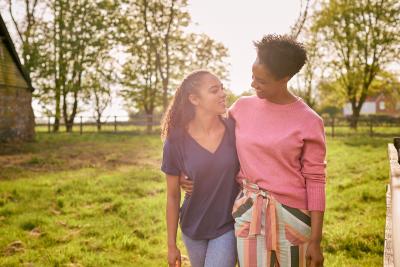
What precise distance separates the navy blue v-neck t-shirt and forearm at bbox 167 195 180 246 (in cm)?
10

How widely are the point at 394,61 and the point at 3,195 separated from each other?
3149 centimetres

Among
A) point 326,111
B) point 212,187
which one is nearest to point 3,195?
point 212,187

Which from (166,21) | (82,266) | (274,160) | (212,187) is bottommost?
(82,266)

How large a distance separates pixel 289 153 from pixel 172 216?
39.6 inches

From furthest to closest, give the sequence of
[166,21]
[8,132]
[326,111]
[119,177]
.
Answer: [326,111]
[166,21]
[8,132]
[119,177]

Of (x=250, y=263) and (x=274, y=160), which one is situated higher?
(x=274, y=160)

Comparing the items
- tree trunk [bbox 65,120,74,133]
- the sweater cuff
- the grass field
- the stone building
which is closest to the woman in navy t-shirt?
the sweater cuff

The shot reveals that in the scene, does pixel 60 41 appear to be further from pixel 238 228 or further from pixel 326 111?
pixel 326 111

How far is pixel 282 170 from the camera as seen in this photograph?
2479mm

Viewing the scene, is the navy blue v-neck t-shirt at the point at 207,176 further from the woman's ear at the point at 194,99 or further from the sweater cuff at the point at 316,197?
the sweater cuff at the point at 316,197

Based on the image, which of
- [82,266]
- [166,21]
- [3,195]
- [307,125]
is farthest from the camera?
[166,21]

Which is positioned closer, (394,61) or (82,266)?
(82,266)

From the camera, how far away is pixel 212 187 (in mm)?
2904

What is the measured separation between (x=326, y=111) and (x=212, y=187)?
191 ft
